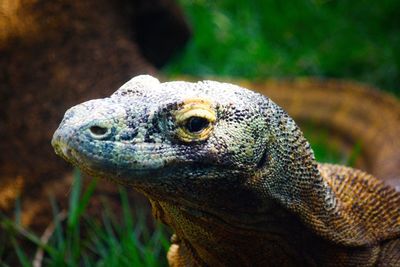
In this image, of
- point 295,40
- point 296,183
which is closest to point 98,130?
point 296,183

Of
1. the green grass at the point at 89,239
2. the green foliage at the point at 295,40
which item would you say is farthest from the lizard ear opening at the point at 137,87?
the green foliage at the point at 295,40

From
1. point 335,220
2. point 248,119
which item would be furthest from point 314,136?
point 248,119

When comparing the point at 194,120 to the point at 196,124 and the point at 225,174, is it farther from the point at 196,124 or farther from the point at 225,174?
the point at 225,174

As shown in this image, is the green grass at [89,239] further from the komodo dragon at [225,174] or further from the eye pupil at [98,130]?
the eye pupil at [98,130]

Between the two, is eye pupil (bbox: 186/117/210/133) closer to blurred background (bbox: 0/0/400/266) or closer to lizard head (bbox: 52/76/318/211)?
lizard head (bbox: 52/76/318/211)

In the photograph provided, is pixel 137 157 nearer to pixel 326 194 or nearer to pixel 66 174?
pixel 326 194

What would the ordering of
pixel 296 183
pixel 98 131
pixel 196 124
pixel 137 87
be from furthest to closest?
1. pixel 296 183
2. pixel 137 87
3. pixel 196 124
4. pixel 98 131

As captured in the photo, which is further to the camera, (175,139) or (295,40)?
(295,40)
